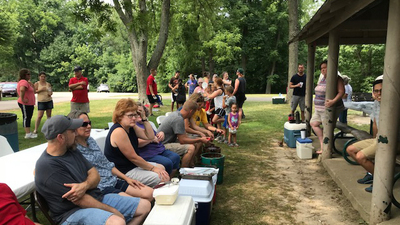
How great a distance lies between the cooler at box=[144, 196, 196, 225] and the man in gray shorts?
70.8 inches

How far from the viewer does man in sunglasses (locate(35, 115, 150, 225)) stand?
216cm

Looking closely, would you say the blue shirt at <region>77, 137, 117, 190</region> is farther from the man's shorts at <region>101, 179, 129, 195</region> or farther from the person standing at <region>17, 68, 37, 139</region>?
the person standing at <region>17, 68, 37, 139</region>

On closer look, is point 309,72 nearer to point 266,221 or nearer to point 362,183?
point 362,183

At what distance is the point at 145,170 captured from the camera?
3.38 metres

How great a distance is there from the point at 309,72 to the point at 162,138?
4.71 meters

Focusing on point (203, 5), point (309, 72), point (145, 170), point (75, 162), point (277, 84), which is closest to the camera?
point (75, 162)

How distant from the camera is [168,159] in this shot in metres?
3.96

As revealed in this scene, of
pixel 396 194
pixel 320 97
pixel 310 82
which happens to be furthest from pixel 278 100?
pixel 396 194

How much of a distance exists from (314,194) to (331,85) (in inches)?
80.9

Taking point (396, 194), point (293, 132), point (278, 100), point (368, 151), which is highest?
point (368, 151)

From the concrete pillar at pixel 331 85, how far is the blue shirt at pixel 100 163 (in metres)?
4.04

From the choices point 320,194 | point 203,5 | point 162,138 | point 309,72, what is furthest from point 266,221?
point 203,5

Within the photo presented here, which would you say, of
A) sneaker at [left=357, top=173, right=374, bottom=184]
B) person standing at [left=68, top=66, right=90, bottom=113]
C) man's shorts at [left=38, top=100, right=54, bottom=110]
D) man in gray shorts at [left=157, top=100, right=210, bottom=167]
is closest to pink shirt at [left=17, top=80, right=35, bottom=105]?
man's shorts at [left=38, top=100, right=54, bottom=110]

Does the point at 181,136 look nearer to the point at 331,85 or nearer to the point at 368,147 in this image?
the point at 368,147
